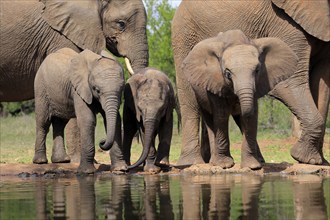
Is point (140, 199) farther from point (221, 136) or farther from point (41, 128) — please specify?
point (41, 128)

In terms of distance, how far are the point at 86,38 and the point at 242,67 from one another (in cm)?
281

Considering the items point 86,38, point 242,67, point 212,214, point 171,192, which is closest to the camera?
point 212,214

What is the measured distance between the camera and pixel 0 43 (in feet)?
47.0

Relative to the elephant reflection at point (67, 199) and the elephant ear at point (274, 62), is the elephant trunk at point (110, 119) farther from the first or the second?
the elephant ear at point (274, 62)

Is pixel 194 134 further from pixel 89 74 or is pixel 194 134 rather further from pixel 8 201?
pixel 8 201

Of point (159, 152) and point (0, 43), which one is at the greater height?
point (0, 43)

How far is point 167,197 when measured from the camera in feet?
30.4

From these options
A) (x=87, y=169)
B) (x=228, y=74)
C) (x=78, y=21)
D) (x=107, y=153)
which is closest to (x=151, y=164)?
(x=87, y=169)

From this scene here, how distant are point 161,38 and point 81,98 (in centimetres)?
1977

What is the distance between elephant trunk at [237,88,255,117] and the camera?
11414 millimetres

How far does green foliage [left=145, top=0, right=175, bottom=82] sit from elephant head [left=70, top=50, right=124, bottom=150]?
17.6 m

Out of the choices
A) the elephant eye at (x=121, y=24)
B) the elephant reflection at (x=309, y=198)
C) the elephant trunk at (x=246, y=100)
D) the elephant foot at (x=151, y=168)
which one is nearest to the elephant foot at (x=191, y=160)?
the elephant foot at (x=151, y=168)

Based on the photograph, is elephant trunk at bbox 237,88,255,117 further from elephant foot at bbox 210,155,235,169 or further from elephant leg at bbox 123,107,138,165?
elephant leg at bbox 123,107,138,165

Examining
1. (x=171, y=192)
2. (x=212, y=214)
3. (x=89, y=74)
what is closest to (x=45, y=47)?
(x=89, y=74)
